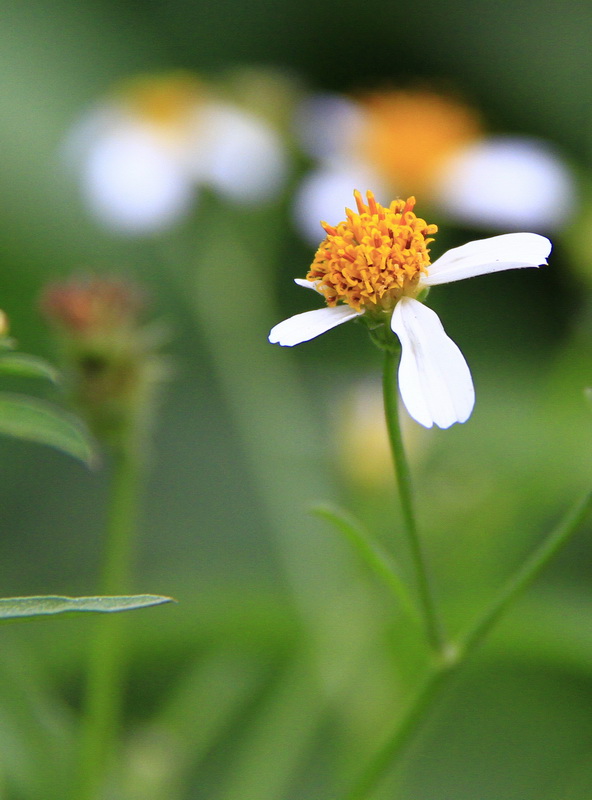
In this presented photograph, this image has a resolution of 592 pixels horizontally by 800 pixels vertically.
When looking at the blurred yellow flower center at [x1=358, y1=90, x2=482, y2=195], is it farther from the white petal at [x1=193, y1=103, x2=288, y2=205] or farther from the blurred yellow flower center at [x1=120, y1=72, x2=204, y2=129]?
the blurred yellow flower center at [x1=120, y1=72, x2=204, y2=129]

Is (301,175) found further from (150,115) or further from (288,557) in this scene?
(288,557)

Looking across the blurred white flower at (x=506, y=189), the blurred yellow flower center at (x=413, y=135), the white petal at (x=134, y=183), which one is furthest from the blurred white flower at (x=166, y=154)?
the blurred white flower at (x=506, y=189)

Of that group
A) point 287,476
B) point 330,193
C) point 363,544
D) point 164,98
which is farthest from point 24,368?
point 164,98

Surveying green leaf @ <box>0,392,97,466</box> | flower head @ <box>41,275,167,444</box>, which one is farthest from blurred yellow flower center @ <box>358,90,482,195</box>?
green leaf @ <box>0,392,97,466</box>

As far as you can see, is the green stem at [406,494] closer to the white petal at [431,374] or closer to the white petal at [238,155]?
the white petal at [431,374]

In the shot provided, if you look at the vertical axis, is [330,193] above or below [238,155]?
below

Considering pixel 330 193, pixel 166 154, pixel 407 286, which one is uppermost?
pixel 166 154

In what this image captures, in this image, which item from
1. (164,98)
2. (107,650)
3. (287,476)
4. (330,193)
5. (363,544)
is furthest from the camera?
(164,98)

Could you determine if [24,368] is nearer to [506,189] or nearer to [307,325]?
[307,325]

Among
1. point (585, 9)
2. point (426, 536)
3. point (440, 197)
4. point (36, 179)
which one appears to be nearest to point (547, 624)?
point (426, 536)
